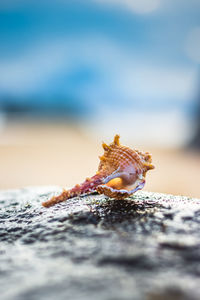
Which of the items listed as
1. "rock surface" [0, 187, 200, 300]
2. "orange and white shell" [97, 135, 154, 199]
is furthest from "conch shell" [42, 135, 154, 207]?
"rock surface" [0, 187, 200, 300]

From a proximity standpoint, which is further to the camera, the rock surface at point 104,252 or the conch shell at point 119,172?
the conch shell at point 119,172

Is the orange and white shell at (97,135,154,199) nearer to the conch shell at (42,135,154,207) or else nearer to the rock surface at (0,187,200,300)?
the conch shell at (42,135,154,207)

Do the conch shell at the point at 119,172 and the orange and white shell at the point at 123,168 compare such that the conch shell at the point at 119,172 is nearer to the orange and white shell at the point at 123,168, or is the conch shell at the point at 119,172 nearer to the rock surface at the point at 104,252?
the orange and white shell at the point at 123,168

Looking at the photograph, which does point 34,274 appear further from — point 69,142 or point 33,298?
point 69,142

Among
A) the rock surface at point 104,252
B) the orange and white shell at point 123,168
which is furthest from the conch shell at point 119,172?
the rock surface at point 104,252

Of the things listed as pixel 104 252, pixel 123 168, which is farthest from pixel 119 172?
pixel 104 252

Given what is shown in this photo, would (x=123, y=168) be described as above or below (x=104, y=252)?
above

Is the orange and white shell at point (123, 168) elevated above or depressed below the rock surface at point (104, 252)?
above

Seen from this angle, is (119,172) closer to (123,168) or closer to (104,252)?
(123,168)

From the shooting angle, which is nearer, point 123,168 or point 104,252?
point 104,252
